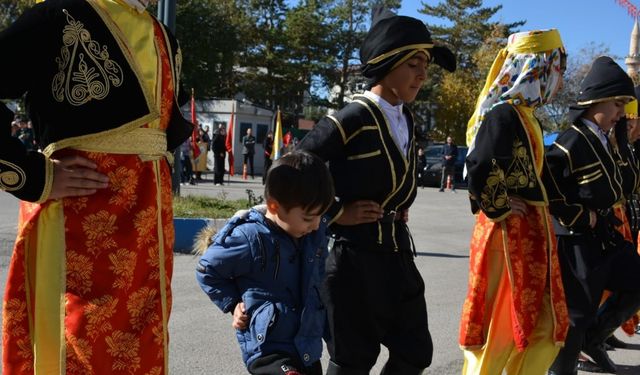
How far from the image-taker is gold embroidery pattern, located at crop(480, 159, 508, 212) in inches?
154

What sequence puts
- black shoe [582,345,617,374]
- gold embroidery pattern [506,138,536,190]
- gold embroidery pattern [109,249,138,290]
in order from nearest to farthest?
gold embroidery pattern [109,249,138,290] < gold embroidery pattern [506,138,536,190] < black shoe [582,345,617,374]

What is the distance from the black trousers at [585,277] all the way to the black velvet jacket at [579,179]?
122mm

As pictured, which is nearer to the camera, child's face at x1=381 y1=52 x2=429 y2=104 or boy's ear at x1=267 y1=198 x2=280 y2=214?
boy's ear at x1=267 y1=198 x2=280 y2=214

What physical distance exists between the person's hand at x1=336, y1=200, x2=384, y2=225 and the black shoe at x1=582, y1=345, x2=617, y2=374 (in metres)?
2.55

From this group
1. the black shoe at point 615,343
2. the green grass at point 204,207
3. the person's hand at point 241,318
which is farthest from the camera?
the green grass at point 204,207

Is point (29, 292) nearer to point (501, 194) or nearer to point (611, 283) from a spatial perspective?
point (501, 194)

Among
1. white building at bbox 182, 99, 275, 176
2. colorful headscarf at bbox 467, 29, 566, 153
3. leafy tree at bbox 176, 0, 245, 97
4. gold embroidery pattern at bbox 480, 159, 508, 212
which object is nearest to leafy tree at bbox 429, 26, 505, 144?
leafy tree at bbox 176, 0, 245, 97

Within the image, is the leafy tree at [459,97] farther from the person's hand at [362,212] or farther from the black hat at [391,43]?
the person's hand at [362,212]

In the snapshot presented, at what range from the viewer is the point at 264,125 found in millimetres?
33719

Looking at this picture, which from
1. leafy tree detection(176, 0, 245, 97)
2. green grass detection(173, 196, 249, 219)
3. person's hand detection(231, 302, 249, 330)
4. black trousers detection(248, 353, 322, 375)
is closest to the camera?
black trousers detection(248, 353, 322, 375)

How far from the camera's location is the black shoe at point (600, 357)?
4996mm

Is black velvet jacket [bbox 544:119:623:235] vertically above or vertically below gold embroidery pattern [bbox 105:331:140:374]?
above

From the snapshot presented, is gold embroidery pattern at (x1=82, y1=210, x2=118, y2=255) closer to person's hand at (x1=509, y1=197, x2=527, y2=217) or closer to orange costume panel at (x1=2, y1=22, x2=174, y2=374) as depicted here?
orange costume panel at (x1=2, y1=22, x2=174, y2=374)

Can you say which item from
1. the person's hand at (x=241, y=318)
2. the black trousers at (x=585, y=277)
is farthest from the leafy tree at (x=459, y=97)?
the person's hand at (x=241, y=318)
